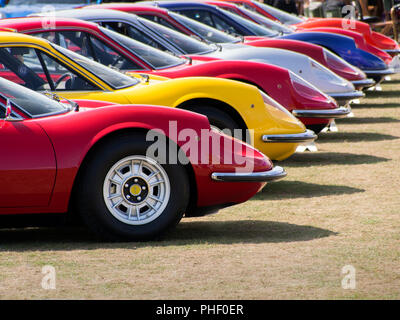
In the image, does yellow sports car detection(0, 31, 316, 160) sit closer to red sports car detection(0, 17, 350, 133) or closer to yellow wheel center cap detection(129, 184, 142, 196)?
red sports car detection(0, 17, 350, 133)

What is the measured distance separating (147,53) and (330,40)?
5.45m

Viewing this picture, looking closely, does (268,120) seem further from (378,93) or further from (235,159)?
(378,93)

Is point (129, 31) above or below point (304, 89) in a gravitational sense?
above

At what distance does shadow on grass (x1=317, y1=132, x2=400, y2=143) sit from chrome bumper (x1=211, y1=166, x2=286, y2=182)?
508 cm

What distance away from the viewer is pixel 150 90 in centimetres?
782

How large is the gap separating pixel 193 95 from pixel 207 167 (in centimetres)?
216

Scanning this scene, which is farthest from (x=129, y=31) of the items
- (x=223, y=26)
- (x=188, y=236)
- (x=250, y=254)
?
(x=250, y=254)

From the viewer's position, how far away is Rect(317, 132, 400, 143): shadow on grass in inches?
443

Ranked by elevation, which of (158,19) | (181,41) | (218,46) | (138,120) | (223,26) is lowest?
(138,120)

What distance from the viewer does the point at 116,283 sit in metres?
4.90

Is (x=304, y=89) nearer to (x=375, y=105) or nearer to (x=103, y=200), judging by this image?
(x=103, y=200)

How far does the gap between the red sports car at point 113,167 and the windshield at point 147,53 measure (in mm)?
3250

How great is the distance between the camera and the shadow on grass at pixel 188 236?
585 cm
